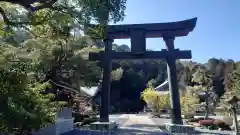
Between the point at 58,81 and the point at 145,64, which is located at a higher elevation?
the point at 145,64

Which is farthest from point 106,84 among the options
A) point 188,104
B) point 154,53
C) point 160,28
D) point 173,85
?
point 188,104

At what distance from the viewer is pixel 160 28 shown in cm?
1616

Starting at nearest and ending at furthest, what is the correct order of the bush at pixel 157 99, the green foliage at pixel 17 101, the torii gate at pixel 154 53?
the green foliage at pixel 17 101 → the torii gate at pixel 154 53 → the bush at pixel 157 99

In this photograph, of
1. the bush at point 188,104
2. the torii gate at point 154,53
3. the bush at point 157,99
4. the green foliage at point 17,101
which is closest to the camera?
the green foliage at point 17,101

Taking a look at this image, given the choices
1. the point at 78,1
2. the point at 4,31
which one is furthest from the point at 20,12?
the point at 78,1

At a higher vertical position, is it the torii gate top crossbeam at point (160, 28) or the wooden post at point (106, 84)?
the torii gate top crossbeam at point (160, 28)

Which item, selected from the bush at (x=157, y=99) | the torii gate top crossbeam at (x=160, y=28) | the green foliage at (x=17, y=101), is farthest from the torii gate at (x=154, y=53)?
the bush at (x=157, y=99)

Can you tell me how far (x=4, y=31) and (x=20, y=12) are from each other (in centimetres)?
149

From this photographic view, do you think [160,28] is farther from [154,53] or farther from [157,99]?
[157,99]

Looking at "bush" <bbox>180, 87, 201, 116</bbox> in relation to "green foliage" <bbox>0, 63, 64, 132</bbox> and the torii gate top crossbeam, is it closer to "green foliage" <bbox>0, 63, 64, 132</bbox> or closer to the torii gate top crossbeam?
the torii gate top crossbeam

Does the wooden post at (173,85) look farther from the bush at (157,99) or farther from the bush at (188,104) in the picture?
A: the bush at (157,99)

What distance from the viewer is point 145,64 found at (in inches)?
2420

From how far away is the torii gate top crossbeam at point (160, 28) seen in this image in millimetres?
15904

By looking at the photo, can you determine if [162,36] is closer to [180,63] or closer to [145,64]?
[180,63]
